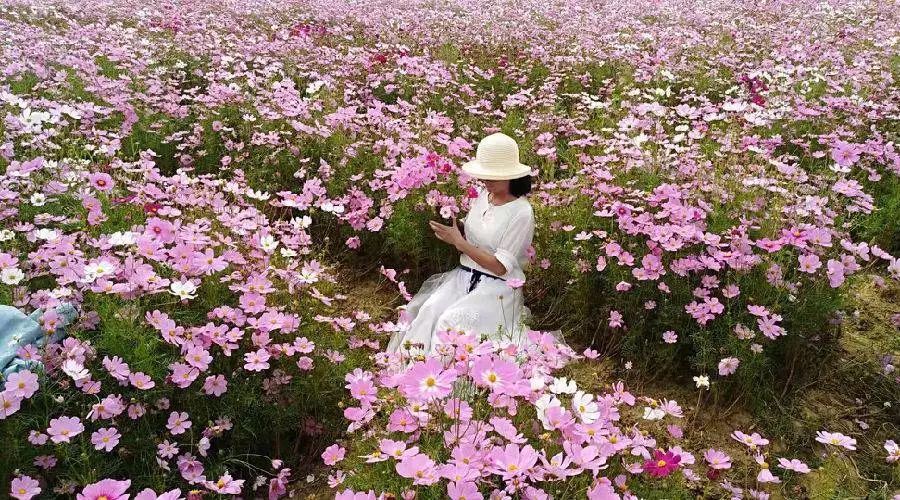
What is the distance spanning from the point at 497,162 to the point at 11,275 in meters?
2.13

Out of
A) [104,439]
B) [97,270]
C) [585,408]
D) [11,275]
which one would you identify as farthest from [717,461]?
[11,275]

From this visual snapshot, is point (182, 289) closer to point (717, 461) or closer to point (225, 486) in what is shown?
point (225, 486)

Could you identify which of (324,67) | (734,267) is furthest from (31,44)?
(734,267)

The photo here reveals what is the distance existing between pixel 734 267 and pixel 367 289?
223cm

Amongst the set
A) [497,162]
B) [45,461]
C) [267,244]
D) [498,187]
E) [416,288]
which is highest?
[497,162]

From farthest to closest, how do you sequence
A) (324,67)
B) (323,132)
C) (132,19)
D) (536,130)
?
(132,19) < (324,67) < (536,130) < (323,132)

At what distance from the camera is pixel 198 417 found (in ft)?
7.73

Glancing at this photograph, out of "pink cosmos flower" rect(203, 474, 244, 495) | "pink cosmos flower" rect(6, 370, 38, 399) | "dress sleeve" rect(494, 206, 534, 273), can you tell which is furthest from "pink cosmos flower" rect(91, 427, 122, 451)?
"dress sleeve" rect(494, 206, 534, 273)

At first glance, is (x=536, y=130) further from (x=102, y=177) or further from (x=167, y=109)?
(x=102, y=177)

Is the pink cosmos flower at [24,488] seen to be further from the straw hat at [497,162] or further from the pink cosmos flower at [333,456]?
the straw hat at [497,162]

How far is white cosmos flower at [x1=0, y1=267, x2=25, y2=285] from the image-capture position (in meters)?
2.32

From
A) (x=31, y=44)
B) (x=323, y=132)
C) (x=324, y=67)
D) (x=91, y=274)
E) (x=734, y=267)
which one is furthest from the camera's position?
(x=324, y=67)

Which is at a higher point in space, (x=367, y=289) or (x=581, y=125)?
(x=581, y=125)

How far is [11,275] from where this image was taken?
2.35 m
